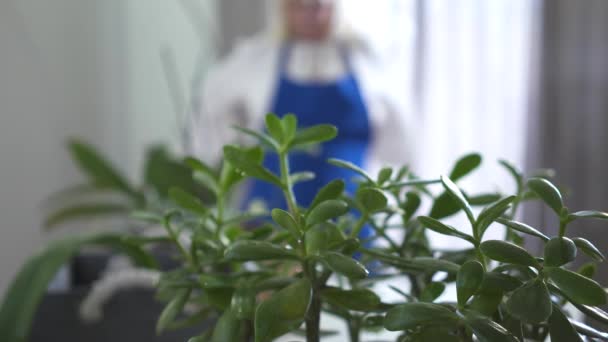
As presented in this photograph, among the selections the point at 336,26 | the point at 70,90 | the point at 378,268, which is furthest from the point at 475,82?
the point at 378,268

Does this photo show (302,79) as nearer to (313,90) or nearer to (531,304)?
(313,90)

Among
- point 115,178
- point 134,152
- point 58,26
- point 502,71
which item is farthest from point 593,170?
point 58,26

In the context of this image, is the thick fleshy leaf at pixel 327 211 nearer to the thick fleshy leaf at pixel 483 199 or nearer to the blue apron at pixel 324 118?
the thick fleshy leaf at pixel 483 199

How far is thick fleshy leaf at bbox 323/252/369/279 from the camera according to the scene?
0.19 m

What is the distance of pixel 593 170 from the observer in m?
1.91

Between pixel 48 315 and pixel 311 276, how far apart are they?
0.48 meters

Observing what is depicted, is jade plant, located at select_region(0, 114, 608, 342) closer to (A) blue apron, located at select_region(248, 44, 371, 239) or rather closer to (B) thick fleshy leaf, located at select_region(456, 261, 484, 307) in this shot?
(B) thick fleshy leaf, located at select_region(456, 261, 484, 307)

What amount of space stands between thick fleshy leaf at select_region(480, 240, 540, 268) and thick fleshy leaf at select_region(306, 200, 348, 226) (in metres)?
0.04

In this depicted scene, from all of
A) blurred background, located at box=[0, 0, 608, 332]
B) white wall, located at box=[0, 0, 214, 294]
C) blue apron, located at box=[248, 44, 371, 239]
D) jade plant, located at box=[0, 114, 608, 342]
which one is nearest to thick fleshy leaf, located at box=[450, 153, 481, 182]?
jade plant, located at box=[0, 114, 608, 342]

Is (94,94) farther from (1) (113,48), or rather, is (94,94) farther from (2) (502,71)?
(2) (502,71)

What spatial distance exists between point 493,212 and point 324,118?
4.99 feet

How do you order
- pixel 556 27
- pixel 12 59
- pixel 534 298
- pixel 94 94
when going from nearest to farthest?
pixel 534 298 → pixel 556 27 → pixel 12 59 → pixel 94 94

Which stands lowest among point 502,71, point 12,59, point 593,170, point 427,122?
point 593,170

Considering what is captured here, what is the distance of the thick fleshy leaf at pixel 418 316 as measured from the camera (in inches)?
7.1
